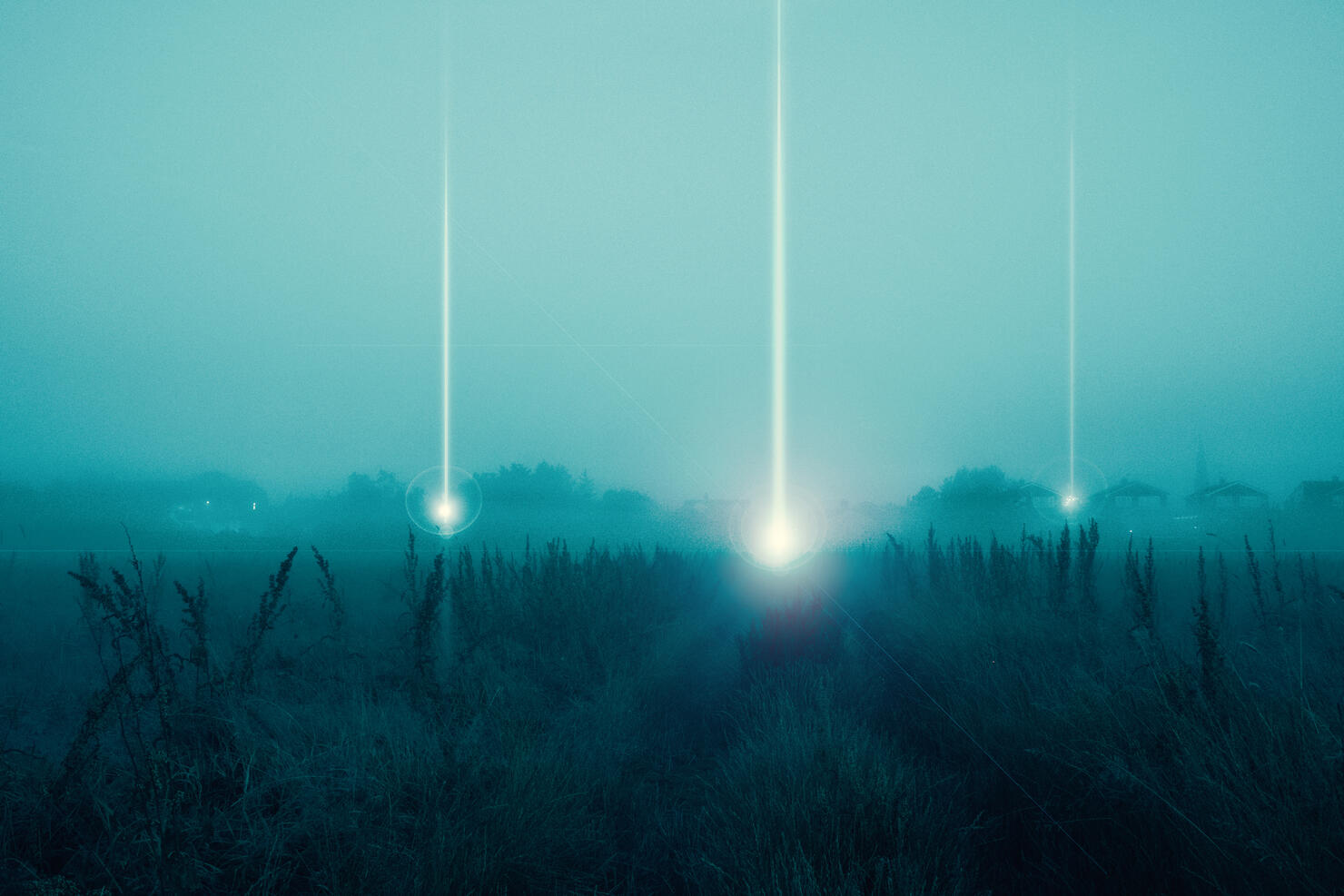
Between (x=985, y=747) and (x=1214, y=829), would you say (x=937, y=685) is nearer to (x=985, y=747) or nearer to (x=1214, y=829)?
(x=985, y=747)

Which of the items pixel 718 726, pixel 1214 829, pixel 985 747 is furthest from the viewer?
pixel 718 726

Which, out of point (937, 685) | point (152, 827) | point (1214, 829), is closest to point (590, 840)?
point (152, 827)

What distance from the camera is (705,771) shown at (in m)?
4.46

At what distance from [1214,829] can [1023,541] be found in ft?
21.9

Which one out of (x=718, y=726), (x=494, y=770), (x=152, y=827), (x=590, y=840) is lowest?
(x=718, y=726)

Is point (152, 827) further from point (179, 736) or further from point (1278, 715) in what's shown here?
point (1278, 715)

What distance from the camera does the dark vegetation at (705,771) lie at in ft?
8.32

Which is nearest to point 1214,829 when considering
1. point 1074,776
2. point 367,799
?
point 1074,776

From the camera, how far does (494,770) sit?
3457 mm

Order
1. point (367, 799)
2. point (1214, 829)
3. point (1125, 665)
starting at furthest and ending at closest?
point (1125, 665) → point (367, 799) → point (1214, 829)

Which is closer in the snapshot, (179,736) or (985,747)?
(179,736)

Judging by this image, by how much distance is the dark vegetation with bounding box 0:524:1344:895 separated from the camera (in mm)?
2535

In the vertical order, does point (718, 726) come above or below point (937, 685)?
below

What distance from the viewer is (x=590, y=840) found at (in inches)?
127
